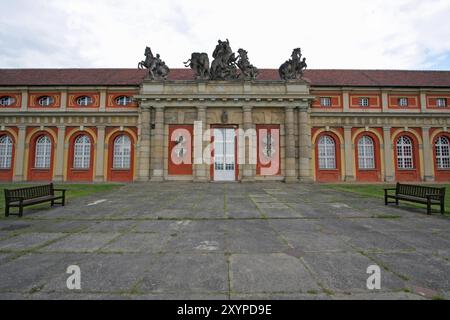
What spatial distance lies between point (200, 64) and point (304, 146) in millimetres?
11667

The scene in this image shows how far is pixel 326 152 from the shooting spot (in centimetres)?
2164

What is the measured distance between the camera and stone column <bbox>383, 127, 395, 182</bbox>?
2098 cm

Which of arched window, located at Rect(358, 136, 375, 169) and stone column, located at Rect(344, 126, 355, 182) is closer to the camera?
stone column, located at Rect(344, 126, 355, 182)

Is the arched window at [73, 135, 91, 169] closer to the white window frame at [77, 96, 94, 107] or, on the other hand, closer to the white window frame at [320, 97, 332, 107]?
the white window frame at [77, 96, 94, 107]

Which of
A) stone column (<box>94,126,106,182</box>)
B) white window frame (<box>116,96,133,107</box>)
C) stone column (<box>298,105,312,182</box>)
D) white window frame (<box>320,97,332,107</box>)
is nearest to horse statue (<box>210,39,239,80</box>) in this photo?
stone column (<box>298,105,312,182</box>)

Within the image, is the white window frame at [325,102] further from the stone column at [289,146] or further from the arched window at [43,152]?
the arched window at [43,152]

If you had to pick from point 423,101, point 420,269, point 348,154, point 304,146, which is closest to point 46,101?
point 304,146

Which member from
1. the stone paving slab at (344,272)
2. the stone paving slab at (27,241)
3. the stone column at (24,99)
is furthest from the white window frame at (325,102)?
the stone column at (24,99)

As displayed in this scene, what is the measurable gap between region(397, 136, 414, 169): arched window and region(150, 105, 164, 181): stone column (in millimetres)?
21869

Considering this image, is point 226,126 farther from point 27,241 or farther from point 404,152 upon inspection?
point 404,152

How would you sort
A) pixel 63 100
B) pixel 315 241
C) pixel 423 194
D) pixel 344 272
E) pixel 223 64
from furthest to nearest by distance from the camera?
1. pixel 63 100
2. pixel 223 64
3. pixel 423 194
4. pixel 315 241
5. pixel 344 272

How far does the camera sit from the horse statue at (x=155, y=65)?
20509 mm

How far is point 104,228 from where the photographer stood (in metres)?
5.61
